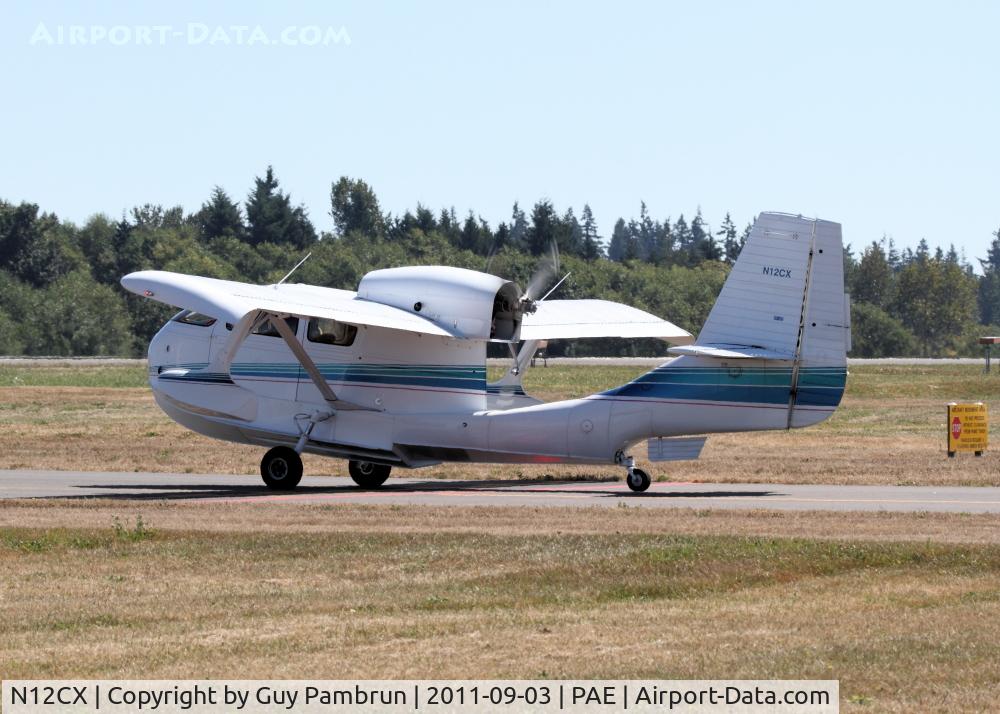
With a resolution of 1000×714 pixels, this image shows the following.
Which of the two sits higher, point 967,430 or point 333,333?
point 333,333

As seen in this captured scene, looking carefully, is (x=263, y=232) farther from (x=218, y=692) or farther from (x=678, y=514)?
(x=218, y=692)

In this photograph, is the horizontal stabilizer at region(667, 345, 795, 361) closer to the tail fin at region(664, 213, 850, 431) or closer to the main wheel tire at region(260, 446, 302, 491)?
the tail fin at region(664, 213, 850, 431)

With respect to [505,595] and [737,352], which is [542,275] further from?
[505,595]

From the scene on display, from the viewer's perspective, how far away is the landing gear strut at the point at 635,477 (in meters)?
24.2

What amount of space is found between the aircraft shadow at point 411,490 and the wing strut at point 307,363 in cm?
157

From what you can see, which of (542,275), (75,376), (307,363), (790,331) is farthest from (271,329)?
(75,376)

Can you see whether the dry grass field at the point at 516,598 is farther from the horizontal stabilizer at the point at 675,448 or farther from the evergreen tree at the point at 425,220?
the evergreen tree at the point at 425,220

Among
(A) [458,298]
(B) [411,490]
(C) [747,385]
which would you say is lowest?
(B) [411,490]

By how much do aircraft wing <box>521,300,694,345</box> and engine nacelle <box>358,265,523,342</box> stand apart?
24.8 inches

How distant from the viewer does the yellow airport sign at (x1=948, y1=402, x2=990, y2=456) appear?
1213 inches

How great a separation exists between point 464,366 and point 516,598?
12029 mm

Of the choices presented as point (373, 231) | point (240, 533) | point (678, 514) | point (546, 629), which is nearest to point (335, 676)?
point (546, 629)

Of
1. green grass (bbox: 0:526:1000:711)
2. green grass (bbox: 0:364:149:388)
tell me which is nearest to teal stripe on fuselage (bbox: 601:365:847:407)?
green grass (bbox: 0:526:1000:711)

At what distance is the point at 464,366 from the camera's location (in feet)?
84.4
